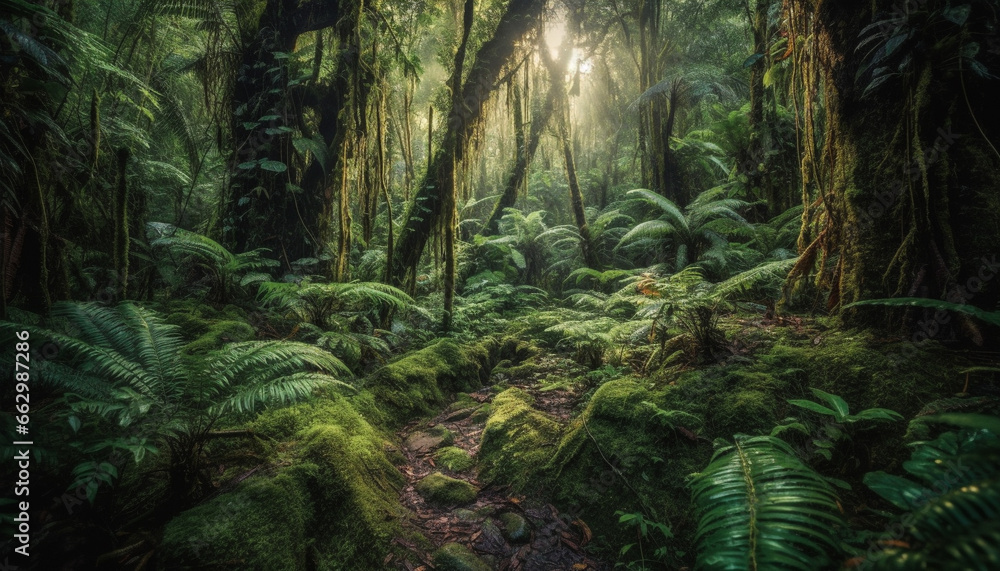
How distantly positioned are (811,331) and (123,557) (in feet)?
12.6

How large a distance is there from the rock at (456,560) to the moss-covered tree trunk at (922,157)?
2.72 m

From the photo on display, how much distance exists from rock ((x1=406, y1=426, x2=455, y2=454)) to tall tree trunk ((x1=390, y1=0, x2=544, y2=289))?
2.98m

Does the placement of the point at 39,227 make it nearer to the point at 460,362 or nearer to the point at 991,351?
the point at 460,362

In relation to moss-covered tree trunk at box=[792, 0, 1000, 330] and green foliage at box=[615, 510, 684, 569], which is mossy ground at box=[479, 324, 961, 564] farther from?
moss-covered tree trunk at box=[792, 0, 1000, 330]

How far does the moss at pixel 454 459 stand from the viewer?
2.85m

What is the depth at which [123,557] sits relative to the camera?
1337mm

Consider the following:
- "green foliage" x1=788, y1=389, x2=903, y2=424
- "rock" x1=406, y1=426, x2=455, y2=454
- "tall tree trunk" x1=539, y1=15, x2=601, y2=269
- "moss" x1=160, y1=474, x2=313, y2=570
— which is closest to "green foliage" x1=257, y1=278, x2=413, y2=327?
"rock" x1=406, y1=426, x2=455, y2=454

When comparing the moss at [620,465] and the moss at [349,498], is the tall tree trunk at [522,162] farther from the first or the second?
the moss at [349,498]

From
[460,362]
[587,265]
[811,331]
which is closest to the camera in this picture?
[811,331]

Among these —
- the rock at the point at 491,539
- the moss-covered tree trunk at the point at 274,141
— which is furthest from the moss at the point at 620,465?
the moss-covered tree trunk at the point at 274,141

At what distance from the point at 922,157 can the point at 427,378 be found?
4054 millimetres

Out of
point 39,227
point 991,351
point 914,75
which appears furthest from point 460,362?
point 914,75

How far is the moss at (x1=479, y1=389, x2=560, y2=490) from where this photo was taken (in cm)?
263

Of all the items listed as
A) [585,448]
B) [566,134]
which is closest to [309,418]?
[585,448]
